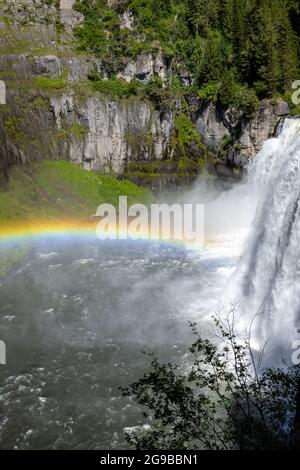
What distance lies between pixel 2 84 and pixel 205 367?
41.6 meters

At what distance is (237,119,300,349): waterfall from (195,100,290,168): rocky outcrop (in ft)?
49.0

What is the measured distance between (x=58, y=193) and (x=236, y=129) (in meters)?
21.9

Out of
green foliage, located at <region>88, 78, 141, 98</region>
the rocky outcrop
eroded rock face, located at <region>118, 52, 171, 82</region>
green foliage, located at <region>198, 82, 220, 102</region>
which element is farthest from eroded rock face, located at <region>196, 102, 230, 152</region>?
green foliage, located at <region>88, 78, 141, 98</region>

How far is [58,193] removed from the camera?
1950 inches

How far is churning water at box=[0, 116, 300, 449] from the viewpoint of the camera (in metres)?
21.2

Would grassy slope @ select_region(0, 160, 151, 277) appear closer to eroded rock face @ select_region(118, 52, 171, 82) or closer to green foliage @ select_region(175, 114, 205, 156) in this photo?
green foliage @ select_region(175, 114, 205, 156)

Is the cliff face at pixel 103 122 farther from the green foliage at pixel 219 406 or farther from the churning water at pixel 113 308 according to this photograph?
the green foliage at pixel 219 406

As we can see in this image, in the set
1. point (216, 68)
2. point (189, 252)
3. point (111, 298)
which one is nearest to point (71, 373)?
point (111, 298)

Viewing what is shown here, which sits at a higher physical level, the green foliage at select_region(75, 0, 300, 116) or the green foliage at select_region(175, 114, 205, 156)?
the green foliage at select_region(75, 0, 300, 116)

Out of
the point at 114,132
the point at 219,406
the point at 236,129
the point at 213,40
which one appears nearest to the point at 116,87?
the point at 114,132

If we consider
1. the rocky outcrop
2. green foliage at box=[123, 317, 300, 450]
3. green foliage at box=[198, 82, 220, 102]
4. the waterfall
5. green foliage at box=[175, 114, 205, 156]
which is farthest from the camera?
green foliage at box=[175, 114, 205, 156]

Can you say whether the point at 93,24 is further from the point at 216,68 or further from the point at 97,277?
the point at 97,277

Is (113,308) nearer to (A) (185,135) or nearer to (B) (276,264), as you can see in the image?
(B) (276,264)

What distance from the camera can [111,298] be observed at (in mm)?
33031
